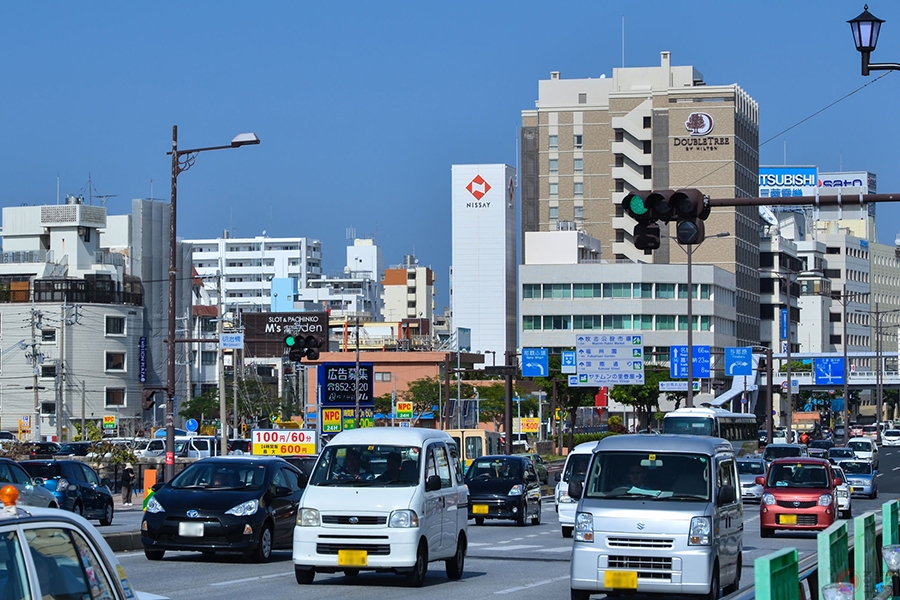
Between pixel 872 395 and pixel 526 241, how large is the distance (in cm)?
7694

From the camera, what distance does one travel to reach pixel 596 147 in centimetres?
14400

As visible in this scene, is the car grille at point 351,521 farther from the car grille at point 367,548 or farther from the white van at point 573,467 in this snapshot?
the white van at point 573,467

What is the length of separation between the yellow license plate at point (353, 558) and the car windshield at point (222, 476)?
4071mm

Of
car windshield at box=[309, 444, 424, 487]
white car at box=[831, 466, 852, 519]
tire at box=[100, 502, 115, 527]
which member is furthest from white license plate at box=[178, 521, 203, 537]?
white car at box=[831, 466, 852, 519]

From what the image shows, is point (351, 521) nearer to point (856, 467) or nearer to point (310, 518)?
point (310, 518)

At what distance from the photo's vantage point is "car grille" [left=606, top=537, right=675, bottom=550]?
1577 centimetres

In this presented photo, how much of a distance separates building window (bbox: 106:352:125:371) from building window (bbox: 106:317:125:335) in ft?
5.06

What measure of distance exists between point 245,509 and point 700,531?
775 centimetres

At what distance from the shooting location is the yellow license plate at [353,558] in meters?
17.6

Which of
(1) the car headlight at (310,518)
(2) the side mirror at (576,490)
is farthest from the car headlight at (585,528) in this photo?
(1) the car headlight at (310,518)

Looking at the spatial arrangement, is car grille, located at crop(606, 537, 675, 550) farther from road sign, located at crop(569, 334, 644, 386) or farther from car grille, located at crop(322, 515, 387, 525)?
road sign, located at crop(569, 334, 644, 386)

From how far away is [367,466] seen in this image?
1872 cm

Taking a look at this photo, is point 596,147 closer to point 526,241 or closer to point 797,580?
point 526,241

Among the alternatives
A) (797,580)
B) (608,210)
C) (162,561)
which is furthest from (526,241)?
(797,580)
